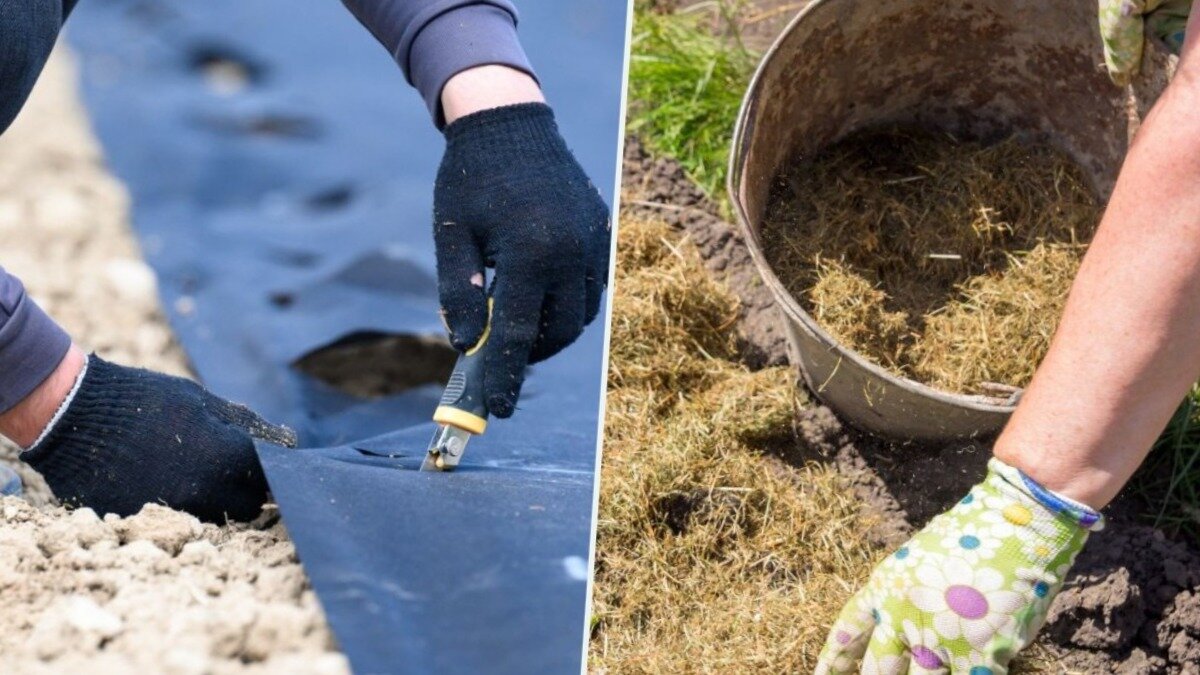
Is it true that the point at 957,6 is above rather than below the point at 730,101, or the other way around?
above

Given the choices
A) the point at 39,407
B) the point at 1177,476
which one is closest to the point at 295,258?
the point at 39,407

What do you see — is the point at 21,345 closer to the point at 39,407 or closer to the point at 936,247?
the point at 39,407

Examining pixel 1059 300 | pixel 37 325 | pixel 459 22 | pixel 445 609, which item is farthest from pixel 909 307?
pixel 37 325

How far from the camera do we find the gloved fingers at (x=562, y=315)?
4.96 ft

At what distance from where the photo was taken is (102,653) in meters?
1.15

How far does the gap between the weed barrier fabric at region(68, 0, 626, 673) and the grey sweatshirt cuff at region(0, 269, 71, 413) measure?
14.4 inches

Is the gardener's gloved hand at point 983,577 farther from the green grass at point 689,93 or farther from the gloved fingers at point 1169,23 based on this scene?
the green grass at point 689,93

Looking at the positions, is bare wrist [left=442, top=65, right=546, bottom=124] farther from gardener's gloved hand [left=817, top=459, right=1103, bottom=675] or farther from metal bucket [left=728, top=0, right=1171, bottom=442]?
gardener's gloved hand [left=817, top=459, right=1103, bottom=675]

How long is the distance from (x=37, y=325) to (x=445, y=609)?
2.21ft

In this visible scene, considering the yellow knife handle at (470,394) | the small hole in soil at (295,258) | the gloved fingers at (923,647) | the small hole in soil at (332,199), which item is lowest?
the gloved fingers at (923,647)

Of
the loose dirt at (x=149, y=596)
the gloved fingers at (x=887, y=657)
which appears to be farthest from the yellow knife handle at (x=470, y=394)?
the gloved fingers at (x=887, y=657)

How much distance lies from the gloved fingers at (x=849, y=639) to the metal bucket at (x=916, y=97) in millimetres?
336

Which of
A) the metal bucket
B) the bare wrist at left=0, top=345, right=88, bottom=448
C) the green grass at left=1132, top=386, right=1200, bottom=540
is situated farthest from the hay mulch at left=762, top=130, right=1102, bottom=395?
the bare wrist at left=0, top=345, right=88, bottom=448

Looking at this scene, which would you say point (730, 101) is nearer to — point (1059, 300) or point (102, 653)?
point (1059, 300)
